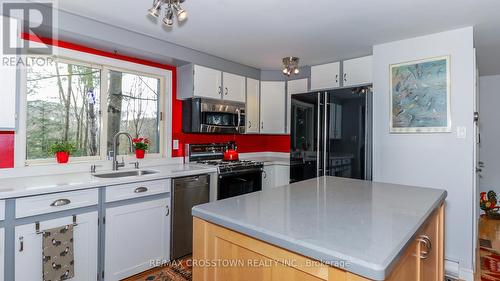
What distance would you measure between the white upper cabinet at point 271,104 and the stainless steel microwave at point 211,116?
48 centimetres

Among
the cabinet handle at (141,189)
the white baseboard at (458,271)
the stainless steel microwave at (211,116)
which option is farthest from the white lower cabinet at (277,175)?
the white baseboard at (458,271)

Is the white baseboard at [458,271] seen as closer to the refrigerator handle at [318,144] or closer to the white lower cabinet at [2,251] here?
the refrigerator handle at [318,144]

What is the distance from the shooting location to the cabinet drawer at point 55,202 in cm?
176

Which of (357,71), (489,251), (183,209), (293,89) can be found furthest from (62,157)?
(489,251)

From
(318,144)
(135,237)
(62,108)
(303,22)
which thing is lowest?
(135,237)

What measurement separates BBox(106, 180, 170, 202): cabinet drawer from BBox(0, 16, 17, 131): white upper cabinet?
0.82 m

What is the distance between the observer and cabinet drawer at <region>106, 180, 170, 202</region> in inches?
86.6

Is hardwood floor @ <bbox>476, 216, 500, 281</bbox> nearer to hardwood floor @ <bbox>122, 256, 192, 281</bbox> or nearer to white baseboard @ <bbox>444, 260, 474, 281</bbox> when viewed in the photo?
white baseboard @ <bbox>444, 260, 474, 281</bbox>

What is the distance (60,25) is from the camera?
2229mm

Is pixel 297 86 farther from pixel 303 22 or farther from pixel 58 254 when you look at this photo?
pixel 58 254

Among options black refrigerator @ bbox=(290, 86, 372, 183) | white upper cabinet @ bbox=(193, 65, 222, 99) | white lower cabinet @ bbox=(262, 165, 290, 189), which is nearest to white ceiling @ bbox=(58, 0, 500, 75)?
white upper cabinet @ bbox=(193, 65, 222, 99)

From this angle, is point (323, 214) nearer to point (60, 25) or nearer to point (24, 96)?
point (60, 25)

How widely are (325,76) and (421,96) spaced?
1.25 metres

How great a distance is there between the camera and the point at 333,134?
3.06 meters
